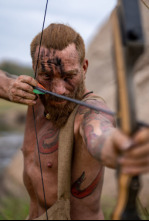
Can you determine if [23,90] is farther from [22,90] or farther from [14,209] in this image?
[14,209]

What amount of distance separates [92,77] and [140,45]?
637cm

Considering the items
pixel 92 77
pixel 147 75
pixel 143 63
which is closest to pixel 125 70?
pixel 147 75

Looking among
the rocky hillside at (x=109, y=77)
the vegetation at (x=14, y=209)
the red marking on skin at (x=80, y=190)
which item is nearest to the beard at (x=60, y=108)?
the red marking on skin at (x=80, y=190)

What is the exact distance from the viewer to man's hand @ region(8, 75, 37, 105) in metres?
1.32

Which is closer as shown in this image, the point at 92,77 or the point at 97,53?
the point at 92,77

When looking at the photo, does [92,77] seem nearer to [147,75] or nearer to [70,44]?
[147,75]

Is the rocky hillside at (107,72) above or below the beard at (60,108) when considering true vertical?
below

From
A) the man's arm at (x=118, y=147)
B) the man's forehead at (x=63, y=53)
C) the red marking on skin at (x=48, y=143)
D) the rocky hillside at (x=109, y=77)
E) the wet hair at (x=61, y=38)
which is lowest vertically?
the rocky hillside at (x=109, y=77)

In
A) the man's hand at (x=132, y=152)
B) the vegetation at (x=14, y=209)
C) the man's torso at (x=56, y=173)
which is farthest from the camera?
the vegetation at (x=14, y=209)

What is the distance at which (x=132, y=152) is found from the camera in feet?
2.34

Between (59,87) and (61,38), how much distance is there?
0.63 feet

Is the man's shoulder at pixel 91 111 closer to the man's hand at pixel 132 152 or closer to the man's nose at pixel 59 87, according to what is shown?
the man's nose at pixel 59 87

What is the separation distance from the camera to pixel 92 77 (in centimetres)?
707

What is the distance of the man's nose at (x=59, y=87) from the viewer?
1.27 metres
